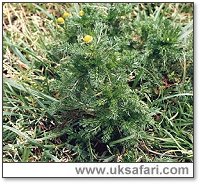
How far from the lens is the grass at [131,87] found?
2.44 meters

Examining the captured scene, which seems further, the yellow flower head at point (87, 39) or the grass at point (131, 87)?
the grass at point (131, 87)

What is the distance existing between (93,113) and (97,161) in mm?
236

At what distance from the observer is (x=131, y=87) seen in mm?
2555

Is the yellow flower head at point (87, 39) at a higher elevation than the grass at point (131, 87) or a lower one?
higher

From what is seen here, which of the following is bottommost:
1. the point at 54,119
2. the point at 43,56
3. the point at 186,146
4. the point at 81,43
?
the point at 186,146

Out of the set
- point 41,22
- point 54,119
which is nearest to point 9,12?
point 41,22

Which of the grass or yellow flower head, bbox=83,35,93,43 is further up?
yellow flower head, bbox=83,35,93,43

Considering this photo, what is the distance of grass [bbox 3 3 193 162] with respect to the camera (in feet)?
8.00

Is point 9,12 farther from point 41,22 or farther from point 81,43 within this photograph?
point 81,43

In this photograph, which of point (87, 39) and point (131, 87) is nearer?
point (87, 39)

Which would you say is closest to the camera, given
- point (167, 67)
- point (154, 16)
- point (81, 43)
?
point (81, 43)

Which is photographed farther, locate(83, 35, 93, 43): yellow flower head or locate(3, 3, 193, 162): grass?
locate(3, 3, 193, 162): grass

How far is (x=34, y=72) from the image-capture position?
2.76 metres

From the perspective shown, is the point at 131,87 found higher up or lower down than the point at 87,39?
lower down
